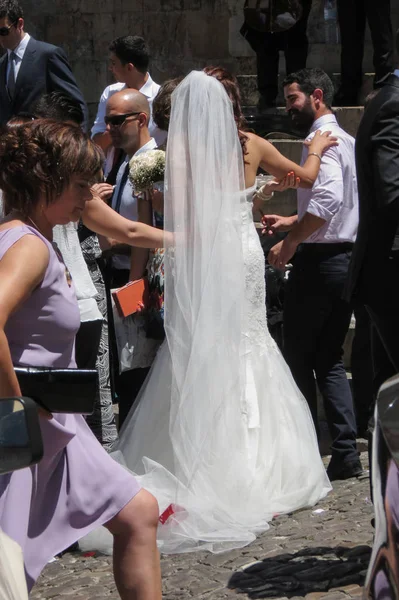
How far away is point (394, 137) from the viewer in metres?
4.81

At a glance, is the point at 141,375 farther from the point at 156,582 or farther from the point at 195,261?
the point at 156,582

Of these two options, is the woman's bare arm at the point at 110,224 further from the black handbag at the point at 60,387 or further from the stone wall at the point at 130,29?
the stone wall at the point at 130,29

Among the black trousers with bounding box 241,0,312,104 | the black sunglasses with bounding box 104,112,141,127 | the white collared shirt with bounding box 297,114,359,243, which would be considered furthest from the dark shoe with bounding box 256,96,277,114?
the black sunglasses with bounding box 104,112,141,127

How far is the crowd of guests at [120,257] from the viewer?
3361 mm

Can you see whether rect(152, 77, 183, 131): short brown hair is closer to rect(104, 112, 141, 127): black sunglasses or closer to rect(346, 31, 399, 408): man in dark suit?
rect(104, 112, 141, 127): black sunglasses

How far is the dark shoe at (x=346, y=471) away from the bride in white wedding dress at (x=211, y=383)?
1.16 ft

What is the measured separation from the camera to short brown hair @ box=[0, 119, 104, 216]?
348 centimetres

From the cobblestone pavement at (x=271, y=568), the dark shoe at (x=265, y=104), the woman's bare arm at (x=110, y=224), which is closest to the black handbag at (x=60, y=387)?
the cobblestone pavement at (x=271, y=568)

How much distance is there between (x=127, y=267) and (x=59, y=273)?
328cm

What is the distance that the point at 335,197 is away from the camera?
610 cm

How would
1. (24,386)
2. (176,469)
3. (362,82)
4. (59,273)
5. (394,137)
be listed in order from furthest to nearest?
(362,82), (176,469), (394,137), (59,273), (24,386)

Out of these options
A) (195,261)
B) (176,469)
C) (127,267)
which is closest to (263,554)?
(176,469)

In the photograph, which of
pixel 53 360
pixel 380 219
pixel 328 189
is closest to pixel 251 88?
pixel 328 189

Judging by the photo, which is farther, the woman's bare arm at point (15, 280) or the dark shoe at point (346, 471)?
the dark shoe at point (346, 471)
